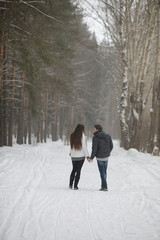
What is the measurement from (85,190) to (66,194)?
0.75 m

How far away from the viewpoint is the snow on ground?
3.94 m

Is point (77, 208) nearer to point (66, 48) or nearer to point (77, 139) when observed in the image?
point (77, 139)

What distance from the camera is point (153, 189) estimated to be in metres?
6.94

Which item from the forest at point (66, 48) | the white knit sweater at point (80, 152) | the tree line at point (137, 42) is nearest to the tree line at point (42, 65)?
the forest at point (66, 48)

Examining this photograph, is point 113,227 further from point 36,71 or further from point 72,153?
point 36,71

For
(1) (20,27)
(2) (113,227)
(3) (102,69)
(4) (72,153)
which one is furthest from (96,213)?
(3) (102,69)

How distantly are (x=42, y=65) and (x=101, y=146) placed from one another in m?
13.0

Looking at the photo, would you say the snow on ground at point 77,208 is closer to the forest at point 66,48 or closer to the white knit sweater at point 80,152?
the white knit sweater at point 80,152

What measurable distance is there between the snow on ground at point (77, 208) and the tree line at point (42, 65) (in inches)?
231

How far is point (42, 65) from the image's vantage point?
1814 centimetres

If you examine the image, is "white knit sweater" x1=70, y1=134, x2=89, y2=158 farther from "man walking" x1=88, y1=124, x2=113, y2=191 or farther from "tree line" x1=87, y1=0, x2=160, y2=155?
"tree line" x1=87, y1=0, x2=160, y2=155

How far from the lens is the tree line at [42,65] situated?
10.5 meters

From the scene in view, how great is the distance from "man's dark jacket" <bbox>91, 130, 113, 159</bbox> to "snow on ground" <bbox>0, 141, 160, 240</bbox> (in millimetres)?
1090

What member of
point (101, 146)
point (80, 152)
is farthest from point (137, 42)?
point (80, 152)
